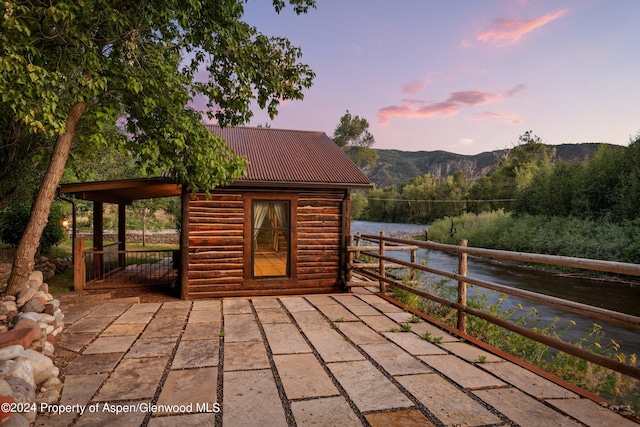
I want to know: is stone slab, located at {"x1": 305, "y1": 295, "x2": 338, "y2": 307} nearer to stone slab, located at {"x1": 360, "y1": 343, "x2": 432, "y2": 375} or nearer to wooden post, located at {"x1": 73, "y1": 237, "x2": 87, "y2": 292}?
stone slab, located at {"x1": 360, "y1": 343, "x2": 432, "y2": 375}

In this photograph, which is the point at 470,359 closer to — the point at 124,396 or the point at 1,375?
the point at 124,396

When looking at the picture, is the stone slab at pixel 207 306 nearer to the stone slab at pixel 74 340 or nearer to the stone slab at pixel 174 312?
the stone slab at pixel 174 312

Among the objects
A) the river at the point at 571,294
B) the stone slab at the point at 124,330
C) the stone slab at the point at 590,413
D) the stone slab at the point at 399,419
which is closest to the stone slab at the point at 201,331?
the stone slab at the point at 124,330

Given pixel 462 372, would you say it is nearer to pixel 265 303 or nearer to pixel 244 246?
pixel 265 303

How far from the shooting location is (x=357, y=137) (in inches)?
1377

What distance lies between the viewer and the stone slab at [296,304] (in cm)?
574

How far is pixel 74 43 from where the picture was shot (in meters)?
4.04

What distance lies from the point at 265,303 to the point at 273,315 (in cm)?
79

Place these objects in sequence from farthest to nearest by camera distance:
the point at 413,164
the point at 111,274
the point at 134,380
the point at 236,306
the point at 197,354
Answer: the point at 413,164 < the point at 111,274 < the point at 236,306 < the point at 197,354 < the point at 134,380

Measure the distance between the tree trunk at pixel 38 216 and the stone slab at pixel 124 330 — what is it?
4.13ft

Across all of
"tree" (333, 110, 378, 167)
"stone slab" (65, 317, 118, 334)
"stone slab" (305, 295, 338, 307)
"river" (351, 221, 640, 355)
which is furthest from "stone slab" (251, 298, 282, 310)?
"tree" (333, 110, 378, 167)

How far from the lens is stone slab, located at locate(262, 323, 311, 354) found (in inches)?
153

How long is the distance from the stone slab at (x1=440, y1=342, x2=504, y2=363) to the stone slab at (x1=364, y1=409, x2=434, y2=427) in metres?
1.36

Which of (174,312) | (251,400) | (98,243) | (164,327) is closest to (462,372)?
(251,400)
